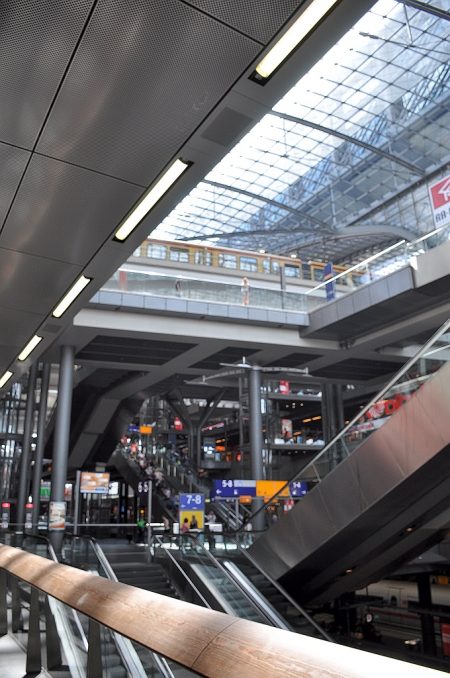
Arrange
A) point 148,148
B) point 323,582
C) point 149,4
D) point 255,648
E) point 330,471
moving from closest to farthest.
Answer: point 255,648 < point 149,4 < point 148,148 < point 330,471 < point 323,582

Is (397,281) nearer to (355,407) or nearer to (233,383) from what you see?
(233,383)

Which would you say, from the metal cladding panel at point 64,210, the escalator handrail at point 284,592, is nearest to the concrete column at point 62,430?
the escalator handrail at point 284,592

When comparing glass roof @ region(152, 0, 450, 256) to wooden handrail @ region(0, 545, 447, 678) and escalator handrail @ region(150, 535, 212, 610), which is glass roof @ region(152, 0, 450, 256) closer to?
escalator handrail @ region(150, 535, 212, 610)

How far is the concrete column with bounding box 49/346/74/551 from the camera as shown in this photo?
1820 cm

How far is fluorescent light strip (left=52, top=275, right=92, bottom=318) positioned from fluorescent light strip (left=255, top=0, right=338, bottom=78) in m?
3.69

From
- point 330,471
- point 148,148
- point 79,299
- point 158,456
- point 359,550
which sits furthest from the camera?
point 158,456

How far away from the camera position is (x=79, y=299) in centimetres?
735

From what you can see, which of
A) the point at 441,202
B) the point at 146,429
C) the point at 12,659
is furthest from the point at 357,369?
the point at 12,659

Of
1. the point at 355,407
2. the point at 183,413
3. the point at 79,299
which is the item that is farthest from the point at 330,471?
the point at 355,407

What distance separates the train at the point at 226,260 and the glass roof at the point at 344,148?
2857 mm

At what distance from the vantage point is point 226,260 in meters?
31.3

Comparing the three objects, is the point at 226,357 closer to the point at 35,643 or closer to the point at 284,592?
the point at 284,592

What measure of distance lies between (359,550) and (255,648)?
13.0 m

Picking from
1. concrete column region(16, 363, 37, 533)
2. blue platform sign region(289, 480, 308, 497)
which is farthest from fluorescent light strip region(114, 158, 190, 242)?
concrete column region(16, 363, 37, 533)
